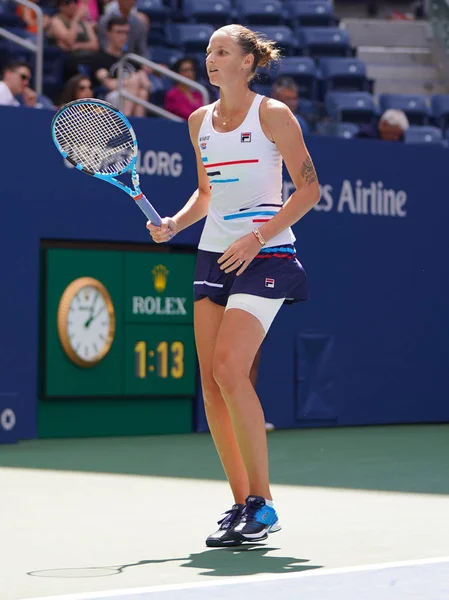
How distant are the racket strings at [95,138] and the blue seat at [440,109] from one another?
978 cm

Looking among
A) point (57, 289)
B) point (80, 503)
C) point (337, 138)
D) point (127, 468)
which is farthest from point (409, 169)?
point (80, 503)

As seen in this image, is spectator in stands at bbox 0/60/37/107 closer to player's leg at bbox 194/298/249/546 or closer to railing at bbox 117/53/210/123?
railing at bbox 117/53/210/123

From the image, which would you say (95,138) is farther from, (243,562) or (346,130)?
(346,130)

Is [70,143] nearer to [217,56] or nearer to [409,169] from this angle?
[217,56]

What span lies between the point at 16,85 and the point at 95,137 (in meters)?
4.64

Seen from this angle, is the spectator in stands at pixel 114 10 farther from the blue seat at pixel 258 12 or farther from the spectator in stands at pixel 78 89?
the spectator in stands at pixel 78 89

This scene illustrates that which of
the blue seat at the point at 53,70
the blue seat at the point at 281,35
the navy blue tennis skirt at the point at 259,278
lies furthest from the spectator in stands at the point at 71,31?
the navy blue tennis skirt at the point at 259,278

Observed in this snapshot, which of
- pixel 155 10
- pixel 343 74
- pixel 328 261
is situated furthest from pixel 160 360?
pixel 343 74

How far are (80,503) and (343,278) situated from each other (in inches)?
195

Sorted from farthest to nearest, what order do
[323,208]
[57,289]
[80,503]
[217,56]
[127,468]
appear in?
[323,208] → [57,289] → [127,468] → [80,503] → [217,56]

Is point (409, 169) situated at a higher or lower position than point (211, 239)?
higher

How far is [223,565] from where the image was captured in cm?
448

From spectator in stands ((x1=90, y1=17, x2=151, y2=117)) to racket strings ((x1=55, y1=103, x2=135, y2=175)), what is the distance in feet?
16.1

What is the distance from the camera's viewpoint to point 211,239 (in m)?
5.00
